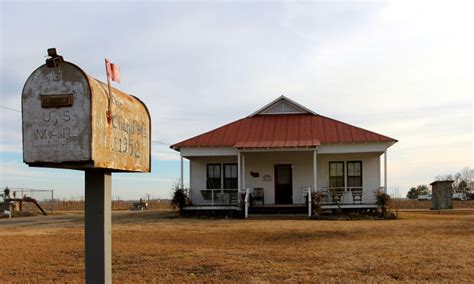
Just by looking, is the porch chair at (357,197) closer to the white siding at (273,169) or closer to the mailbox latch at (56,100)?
the white siding at (273,169)

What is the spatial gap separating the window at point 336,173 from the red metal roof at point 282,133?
161 cm

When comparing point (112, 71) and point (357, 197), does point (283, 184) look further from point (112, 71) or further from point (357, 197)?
point (112, 71)

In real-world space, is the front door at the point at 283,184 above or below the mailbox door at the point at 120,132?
below

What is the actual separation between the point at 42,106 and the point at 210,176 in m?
21.9

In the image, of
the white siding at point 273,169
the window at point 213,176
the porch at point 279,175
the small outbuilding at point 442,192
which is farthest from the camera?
the small outbuilding at point 442,192

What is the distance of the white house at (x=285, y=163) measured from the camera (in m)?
23.1

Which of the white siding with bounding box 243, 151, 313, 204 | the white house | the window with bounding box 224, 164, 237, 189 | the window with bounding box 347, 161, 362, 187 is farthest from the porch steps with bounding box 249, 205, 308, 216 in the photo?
the window with bounding box 347, 161, 362, 187

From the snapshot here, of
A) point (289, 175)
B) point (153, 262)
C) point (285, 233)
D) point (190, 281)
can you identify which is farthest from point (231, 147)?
point (190, 281)

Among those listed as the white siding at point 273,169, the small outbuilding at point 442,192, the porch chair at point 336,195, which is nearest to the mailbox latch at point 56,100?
the porch chair at point 336,195

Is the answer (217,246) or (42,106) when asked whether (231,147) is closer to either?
(217,246)

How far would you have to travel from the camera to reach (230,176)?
25156 mm

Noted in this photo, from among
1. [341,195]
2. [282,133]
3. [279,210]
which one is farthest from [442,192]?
[279,210]

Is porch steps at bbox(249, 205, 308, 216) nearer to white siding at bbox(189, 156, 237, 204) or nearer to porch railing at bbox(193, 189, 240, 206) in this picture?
porch railing at bbox(193, 189, 240, 206)

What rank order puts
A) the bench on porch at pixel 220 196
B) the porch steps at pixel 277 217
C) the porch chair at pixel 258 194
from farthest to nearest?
1. the porch chair at pixel 258 194
2. the bench on porch at pixel 220 196
3. the porch steps at pixel 277 217
